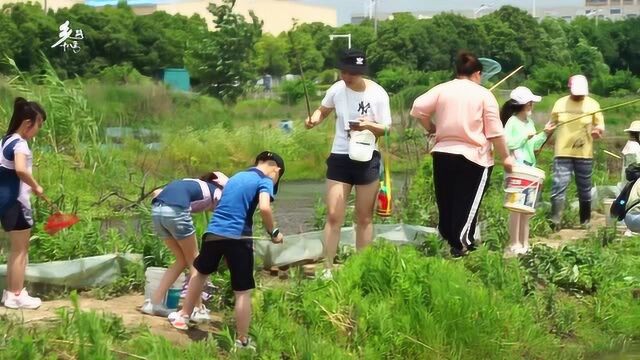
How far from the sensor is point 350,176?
23.7 feet

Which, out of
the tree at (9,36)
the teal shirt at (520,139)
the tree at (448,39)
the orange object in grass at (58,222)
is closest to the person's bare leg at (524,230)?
the teal shirt at (520,139)

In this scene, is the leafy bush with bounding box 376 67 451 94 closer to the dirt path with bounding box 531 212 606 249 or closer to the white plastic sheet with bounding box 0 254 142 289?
the dirt path with bounding box 531 212 606 249

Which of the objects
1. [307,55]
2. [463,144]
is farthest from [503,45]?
[463,144]

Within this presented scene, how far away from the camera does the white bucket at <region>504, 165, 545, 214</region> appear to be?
26.5ft

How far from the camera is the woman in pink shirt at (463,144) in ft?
24.2

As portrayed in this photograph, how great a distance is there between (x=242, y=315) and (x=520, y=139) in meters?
3.85

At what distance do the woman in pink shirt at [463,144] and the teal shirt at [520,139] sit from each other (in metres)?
1.03

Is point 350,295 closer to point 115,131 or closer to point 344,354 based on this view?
point 344,354

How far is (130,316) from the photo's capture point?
619cm

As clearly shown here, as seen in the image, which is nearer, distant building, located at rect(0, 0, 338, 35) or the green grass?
the green grass

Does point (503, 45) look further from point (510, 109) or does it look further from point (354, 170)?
point (354, 170)

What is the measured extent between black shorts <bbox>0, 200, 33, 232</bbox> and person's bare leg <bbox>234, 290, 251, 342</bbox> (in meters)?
1.53

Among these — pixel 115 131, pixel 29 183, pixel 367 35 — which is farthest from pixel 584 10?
pixel 29 183

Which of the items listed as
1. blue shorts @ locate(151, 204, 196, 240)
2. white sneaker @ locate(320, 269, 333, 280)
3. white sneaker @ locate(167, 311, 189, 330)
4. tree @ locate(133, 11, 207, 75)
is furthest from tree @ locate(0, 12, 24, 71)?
white sneaker @ locate(167, 311, 189, 330)
